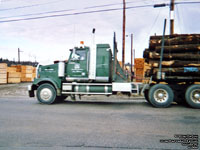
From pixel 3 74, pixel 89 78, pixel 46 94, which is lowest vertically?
pixel 46 94

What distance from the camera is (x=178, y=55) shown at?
7852 mm

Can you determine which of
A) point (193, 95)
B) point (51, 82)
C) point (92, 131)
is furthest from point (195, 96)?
point (51, 82)

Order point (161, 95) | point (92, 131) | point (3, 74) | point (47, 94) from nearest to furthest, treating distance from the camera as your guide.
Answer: point (92, 131) → point (161, 95) → point (47, 94) → point (3, 74)

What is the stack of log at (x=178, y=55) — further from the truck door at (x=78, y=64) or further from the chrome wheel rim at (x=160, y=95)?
the truck door at (x=78, y=64)

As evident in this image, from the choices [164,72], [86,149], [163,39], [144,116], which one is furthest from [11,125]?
[163,39]

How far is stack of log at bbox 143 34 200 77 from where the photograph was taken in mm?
7625

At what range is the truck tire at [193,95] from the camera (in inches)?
292

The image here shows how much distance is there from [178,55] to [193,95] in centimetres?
181

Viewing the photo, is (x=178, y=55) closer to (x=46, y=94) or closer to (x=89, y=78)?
(x=89, y=78)

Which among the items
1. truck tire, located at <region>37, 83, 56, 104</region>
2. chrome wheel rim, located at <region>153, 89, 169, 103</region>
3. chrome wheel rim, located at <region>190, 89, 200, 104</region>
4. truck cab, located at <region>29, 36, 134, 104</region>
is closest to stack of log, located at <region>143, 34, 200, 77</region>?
chrome wheel rim, located at <region>190, 89, 200, 104</region>

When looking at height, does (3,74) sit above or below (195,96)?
above

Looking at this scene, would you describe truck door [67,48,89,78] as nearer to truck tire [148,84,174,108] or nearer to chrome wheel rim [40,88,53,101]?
chrome wheel rim [40,88,53,101]

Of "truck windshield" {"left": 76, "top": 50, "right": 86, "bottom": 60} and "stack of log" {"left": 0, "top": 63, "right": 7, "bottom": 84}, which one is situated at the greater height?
"truck windshield" {"left": 76, "top": 50, "right": 86, "bottom": 60}

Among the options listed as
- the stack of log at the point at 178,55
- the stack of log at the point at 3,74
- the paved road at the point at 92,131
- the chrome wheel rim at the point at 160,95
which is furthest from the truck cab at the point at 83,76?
the stack of log at the point at 3,74
